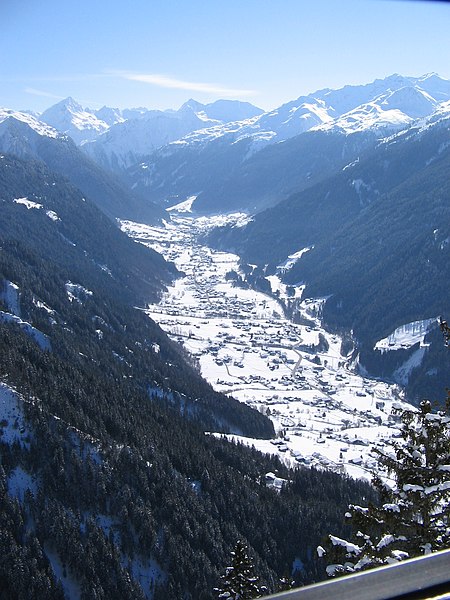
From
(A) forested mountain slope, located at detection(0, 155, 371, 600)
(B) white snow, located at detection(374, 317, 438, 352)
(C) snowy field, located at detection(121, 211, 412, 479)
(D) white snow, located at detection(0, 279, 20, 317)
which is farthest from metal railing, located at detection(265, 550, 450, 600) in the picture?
(B) white snow, located at detection(374, 317, 438, 352)

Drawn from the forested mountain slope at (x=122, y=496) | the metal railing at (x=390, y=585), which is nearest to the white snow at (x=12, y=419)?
the forested mountain slope at (x=122, y=496)

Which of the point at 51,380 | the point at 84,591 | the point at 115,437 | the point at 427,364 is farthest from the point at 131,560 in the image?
the point at 427,364

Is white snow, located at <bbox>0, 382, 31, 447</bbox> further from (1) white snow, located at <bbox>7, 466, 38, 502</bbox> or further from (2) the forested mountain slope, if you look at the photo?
(1) white snow, located at <bbox>7, 466, 38, 502</bbox>

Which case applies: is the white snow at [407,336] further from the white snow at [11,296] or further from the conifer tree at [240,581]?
the conifer tree at [240,581]

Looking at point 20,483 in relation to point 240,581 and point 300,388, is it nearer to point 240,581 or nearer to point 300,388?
point 240,581

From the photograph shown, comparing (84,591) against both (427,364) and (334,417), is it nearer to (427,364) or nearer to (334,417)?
(334,417)
